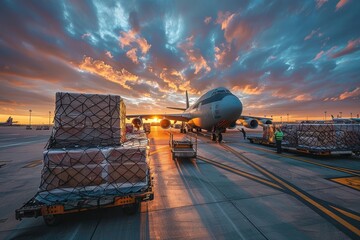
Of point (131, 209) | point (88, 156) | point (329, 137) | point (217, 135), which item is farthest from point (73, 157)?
point (217, 135)

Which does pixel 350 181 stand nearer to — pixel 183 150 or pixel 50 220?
pixel 183 150

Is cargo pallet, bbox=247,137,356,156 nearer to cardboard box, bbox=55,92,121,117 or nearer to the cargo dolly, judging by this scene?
the cargo dolly

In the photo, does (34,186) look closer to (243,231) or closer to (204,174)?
(204,174)

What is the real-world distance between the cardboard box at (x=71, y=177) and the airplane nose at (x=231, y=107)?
13.5m

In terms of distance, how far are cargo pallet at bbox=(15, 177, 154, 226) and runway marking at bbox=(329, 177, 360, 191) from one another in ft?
25.1

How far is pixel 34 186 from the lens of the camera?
252 inches

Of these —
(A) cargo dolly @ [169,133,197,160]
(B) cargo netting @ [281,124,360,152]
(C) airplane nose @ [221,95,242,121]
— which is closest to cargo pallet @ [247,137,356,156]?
(B) cargo netting @ [281,124,360,152]

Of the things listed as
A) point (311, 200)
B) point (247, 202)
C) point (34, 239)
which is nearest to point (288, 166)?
point (311, 200)

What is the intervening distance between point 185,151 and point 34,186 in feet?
23.6

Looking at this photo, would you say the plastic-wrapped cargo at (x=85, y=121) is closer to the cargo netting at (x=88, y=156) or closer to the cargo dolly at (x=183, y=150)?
the cargo netting at (x=88, y=156)

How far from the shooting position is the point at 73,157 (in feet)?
14.3

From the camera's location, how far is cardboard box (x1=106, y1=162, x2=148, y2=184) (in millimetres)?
4598

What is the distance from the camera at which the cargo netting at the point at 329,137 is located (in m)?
11.6

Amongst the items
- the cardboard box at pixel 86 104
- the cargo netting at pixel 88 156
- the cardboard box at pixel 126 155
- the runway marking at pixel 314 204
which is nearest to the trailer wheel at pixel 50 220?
the cargo netting at pixel 88 156
